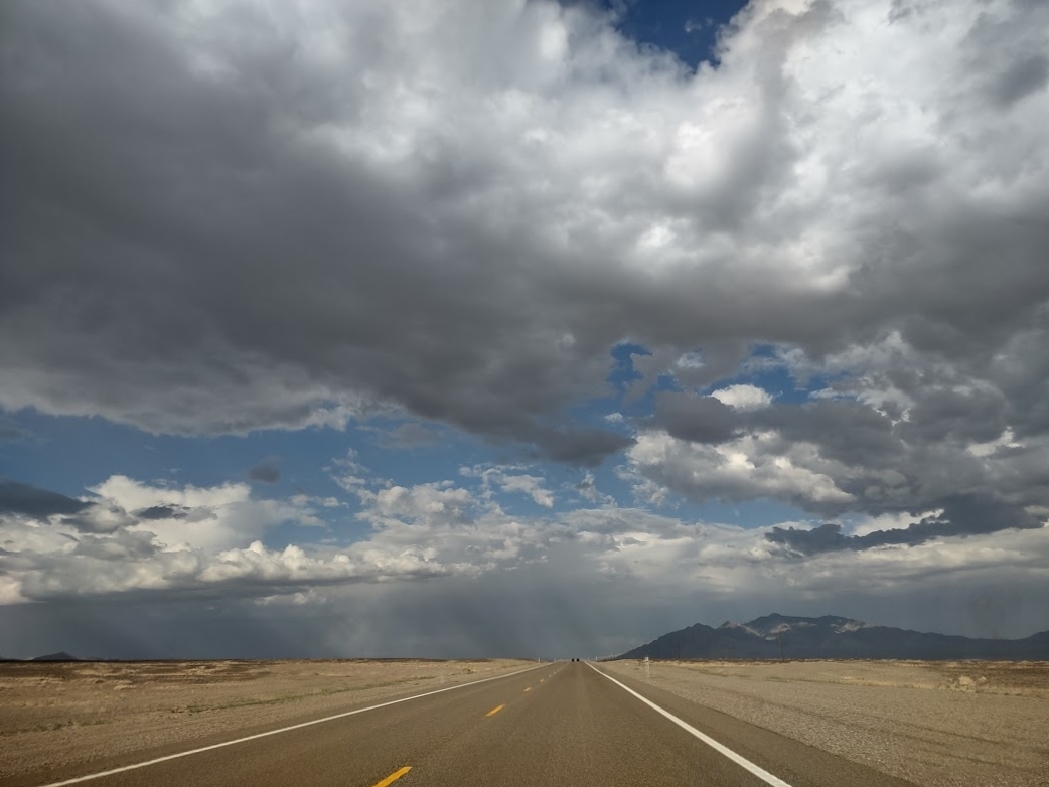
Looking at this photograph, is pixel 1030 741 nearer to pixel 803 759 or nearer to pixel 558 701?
pixel 803 759

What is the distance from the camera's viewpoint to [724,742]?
37.3 feet

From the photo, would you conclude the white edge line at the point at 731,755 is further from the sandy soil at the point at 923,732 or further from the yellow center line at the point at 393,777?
the yellow center line at the point at 393,777

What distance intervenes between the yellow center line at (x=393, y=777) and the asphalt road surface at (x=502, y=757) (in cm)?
1

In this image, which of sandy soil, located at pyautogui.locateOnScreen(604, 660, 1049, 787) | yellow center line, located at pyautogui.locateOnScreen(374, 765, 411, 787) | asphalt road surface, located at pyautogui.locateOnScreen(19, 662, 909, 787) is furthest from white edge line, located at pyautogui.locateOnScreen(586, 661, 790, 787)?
yellow center line, located at pyautogui.locateOnScreen(374, 765, 411, 787)

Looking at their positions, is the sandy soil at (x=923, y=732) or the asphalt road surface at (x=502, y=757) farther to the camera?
the sandy soil at (x=923, y=732)

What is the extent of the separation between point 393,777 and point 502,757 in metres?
2.22

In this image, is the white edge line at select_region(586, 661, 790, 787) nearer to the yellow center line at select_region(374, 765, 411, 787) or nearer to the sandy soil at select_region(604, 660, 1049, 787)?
the sandy soil at select_region(604, 660, 1049, 787)

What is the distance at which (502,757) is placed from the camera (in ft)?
32.7

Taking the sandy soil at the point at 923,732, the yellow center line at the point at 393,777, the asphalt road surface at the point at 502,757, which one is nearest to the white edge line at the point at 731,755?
the asphalt road surface at the point at 502,757

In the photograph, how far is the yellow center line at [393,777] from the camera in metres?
7.87

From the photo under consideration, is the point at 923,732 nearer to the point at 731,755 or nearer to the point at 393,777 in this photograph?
the point at 731,755

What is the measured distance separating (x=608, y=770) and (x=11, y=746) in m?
11.9

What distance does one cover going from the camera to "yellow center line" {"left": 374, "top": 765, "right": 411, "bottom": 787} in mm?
7870

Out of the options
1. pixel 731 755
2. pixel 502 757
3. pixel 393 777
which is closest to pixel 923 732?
pixel 731 755
